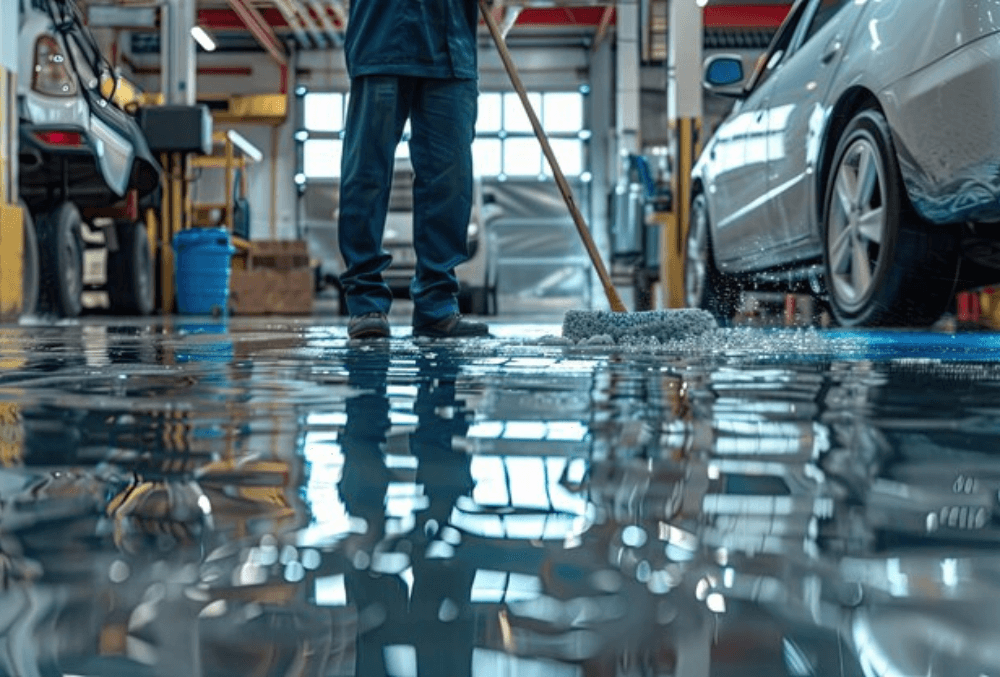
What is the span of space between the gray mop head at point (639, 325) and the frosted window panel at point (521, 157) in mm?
14505

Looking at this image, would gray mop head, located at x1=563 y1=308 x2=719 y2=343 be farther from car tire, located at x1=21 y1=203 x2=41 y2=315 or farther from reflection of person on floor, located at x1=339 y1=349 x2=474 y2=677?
car tire, located at x1=21 y1=203 x2=41 y2=315

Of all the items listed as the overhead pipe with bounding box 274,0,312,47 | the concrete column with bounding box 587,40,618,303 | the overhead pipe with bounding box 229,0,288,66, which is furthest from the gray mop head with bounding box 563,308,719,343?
the concrete column with bounding box 587,40,618,303

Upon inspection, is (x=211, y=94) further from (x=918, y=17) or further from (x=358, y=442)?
(x=358, y=442)

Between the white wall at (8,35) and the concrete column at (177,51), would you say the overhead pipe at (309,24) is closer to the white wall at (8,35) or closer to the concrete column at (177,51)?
the concrete column at (177,51)

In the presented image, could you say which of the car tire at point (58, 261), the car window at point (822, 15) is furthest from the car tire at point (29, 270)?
the car window at point (822, 15)

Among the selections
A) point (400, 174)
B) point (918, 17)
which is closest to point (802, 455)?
point (918, 17)

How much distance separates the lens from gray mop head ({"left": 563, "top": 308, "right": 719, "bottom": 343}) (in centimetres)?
241

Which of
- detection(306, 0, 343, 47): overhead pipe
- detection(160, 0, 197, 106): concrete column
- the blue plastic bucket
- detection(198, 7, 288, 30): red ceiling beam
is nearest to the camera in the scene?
the blue plastic bucket

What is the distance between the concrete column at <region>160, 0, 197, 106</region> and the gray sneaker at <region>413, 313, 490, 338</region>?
731 cm

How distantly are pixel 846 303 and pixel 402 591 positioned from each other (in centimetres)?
284

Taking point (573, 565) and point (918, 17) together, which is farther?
point (918, 17)

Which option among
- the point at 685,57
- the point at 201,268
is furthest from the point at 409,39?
the point at 201,268

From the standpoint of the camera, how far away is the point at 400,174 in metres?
11.9

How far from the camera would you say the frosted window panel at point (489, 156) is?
16.8 metres
